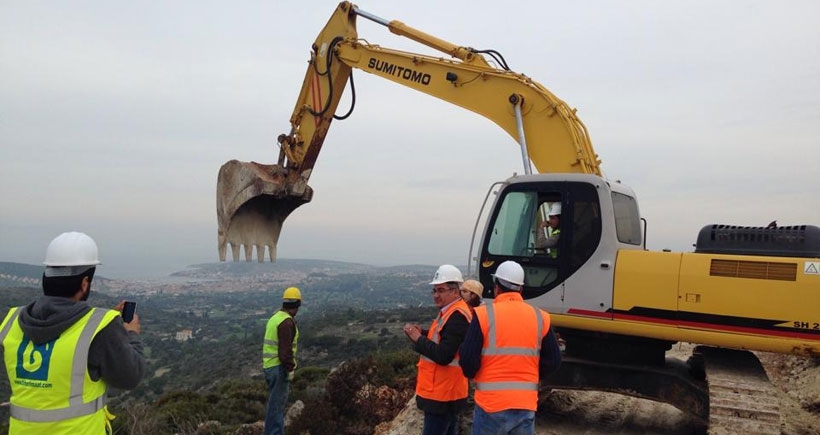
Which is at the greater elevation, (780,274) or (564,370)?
(780,274)

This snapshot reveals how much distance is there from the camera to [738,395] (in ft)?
19.4

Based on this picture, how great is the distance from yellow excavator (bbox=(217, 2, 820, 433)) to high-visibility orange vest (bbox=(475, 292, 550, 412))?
2.31m

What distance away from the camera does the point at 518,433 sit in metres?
4.35

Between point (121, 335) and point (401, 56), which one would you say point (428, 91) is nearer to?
point (401, 56)

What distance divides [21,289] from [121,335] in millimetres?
78464

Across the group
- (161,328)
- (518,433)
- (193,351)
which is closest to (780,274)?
(518,433)

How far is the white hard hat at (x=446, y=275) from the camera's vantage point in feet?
16.6

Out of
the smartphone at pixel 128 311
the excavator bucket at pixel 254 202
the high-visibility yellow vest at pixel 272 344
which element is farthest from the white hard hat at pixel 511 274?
the excavator bucket at pixel 254 202

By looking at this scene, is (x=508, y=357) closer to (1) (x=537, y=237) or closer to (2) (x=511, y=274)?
(2) (x=511, y=274)

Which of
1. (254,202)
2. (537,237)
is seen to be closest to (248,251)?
(254,202)

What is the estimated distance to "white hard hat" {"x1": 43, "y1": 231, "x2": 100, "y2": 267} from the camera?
3010 mm

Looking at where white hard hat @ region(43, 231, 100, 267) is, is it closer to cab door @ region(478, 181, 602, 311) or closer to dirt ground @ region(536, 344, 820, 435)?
cab door @ region(478, 181, 602, 311)

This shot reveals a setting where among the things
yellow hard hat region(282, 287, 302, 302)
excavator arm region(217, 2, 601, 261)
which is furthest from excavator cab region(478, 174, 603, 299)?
yellow hard hat region(282, 287, 302, 302)

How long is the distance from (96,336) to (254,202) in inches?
265
